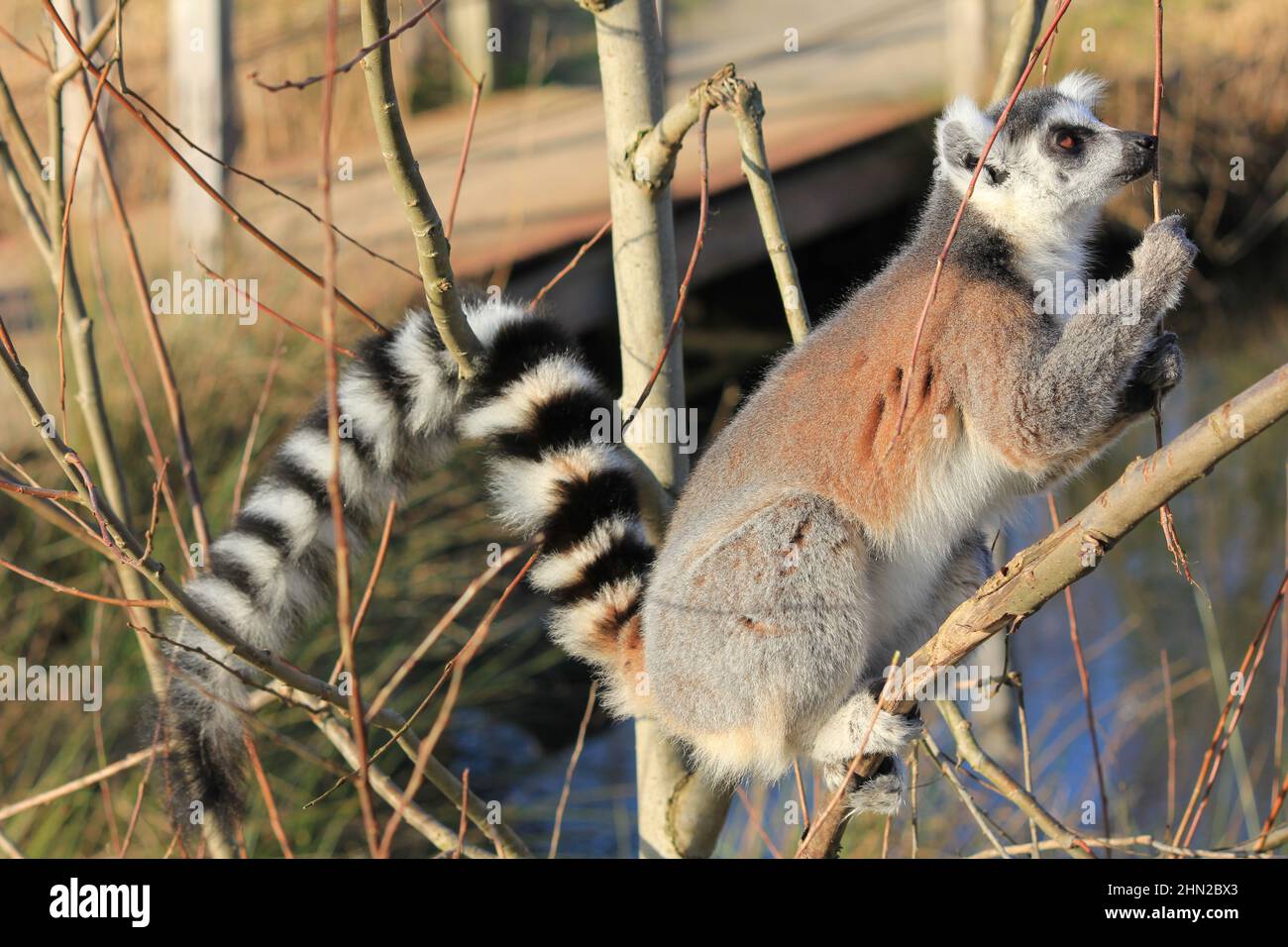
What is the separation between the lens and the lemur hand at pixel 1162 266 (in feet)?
8.54

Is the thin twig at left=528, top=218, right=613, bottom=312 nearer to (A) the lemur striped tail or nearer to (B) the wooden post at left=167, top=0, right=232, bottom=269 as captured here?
(A) the lemur striped tail

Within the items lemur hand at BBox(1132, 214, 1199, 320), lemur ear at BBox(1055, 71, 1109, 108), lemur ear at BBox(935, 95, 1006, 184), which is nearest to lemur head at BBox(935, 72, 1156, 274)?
lemur ear at BBox(935, 95, 1006, 184)

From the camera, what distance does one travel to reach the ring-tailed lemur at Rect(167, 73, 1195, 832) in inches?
112

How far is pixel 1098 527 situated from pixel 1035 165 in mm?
1502

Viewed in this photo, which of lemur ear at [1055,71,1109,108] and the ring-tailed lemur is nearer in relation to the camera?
the ring-tailed lemur

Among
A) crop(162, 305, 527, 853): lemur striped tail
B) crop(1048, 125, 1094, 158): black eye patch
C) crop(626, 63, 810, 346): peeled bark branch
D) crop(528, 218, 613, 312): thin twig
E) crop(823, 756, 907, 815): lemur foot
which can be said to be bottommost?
crop(823, 756, 907, 815): lemur foot

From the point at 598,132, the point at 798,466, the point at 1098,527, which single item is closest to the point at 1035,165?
the point at 798,466

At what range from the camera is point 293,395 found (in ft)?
20.4

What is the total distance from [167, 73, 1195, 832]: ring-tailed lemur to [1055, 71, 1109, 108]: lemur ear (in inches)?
5.2

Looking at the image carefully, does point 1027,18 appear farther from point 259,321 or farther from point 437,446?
point 259,321

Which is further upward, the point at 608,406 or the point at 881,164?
the point at 881,164

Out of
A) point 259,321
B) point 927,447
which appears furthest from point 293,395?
point 927,447

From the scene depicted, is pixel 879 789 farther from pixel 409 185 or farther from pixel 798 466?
pixel 409 185
